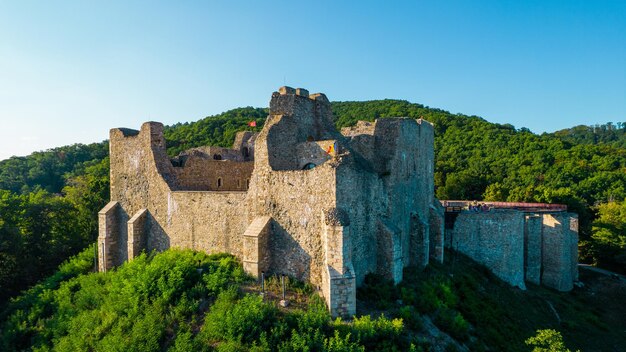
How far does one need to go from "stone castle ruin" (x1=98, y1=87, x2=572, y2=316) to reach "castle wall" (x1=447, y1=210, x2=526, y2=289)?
13.8 ft

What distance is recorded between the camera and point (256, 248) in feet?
48.8

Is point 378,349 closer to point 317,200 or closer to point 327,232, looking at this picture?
point 327,232

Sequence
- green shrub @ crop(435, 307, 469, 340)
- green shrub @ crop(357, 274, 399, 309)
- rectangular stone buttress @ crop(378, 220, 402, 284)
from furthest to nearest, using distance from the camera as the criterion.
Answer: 1. rectangular stone buttress @ crop(378, 220, 402, 284)
2. green shrub @ crop(435, 307, 469, 340)
3. green shrub @ crop(357, 274, 399, 309)

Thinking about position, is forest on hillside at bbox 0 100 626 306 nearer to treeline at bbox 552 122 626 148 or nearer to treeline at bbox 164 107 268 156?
treeline at bbox 164 107 268 156

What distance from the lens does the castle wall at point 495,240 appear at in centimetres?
2700

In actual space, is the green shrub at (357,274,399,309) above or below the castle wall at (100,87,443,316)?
below

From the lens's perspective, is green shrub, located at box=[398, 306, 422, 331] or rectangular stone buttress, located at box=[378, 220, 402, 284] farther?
rectangular stone buttress, located at box=[378, 220, 402, 284]

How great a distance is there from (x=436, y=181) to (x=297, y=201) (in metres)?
46.0

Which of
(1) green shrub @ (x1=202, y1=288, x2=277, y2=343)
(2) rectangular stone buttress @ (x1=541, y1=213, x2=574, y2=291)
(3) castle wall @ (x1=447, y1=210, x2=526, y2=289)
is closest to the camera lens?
(1) green shrub @ (x1=202, y1=288, x2=277, y2=343)

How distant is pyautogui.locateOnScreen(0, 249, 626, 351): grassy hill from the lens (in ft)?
38.4

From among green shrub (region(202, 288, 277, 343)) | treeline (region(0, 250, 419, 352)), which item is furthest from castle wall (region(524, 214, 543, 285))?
green shrub (region(202, 288, 277, 343))

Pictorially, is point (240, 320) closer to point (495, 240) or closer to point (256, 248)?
point (256, 248)

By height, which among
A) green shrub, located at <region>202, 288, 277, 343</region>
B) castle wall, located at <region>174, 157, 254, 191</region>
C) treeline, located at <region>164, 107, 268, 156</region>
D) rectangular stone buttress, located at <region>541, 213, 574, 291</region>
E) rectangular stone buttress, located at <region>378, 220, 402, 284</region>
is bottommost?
rectangular stone buttress, located at <region>541, 213, 574, 291</region>

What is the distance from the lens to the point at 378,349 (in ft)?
38.8
